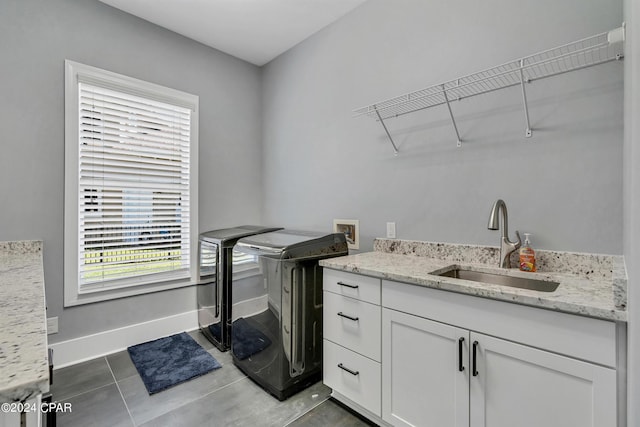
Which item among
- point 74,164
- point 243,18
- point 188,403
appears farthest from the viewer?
point 243,18

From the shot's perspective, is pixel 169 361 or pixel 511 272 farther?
pixel 169 361

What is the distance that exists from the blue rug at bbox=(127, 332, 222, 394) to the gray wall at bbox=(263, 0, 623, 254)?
4.63 feet

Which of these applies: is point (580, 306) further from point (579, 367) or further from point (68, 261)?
point (68, 261)

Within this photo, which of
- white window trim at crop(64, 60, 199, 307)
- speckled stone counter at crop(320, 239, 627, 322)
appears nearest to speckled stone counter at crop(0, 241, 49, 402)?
white window trim at crop(64, 60, 199, 307)

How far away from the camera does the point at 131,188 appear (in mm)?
2541

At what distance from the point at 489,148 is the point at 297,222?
A: 1.80 meters

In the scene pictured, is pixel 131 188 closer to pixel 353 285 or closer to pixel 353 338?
pixel 353 285

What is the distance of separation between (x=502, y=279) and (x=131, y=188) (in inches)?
111

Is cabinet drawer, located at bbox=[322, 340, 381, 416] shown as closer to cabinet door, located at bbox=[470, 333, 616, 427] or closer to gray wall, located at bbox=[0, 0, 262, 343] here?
cabinet door, located at bbox=[470, 333, 616, 427]

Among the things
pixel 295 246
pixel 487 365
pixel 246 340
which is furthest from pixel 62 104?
pixel 487 365

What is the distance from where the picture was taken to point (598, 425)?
950 millimetres

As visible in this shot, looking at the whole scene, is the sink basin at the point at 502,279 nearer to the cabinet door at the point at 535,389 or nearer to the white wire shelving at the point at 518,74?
the cabinet door at the point at 535,389

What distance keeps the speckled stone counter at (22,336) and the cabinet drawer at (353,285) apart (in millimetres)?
1286

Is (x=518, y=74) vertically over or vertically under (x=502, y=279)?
over
